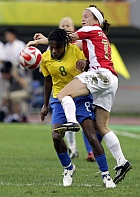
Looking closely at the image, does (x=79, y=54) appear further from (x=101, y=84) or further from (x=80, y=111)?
(x=80, y=111)

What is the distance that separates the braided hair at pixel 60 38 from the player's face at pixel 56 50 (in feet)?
0.12

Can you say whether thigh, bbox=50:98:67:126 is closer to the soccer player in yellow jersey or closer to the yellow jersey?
the soccer player in yellow jersey

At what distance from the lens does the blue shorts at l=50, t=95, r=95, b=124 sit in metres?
7.34

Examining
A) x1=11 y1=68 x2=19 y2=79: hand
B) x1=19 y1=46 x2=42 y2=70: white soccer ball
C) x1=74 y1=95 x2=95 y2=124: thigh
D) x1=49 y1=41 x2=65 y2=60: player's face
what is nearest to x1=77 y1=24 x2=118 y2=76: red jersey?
x1=49 y1=41 x2=65 y2=60: player's face

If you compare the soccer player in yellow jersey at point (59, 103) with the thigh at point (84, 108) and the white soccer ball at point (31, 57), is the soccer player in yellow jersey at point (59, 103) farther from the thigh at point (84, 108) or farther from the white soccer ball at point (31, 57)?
the white soccer ball at point (31, 57)

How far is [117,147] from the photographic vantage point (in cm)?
750

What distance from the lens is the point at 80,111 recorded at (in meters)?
7.38

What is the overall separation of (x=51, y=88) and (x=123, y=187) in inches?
63.8

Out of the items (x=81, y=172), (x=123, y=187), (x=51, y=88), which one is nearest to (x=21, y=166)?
(x=81, y=172)

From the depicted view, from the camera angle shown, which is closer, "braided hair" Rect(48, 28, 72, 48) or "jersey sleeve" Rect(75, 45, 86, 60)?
"braided hair" Rect(48, 28, 72, 48)

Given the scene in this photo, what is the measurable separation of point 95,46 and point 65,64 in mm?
410

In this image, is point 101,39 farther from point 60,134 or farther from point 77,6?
point 77,6

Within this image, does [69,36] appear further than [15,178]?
No

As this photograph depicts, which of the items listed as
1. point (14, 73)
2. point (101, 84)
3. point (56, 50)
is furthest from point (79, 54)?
point (14, 73)
